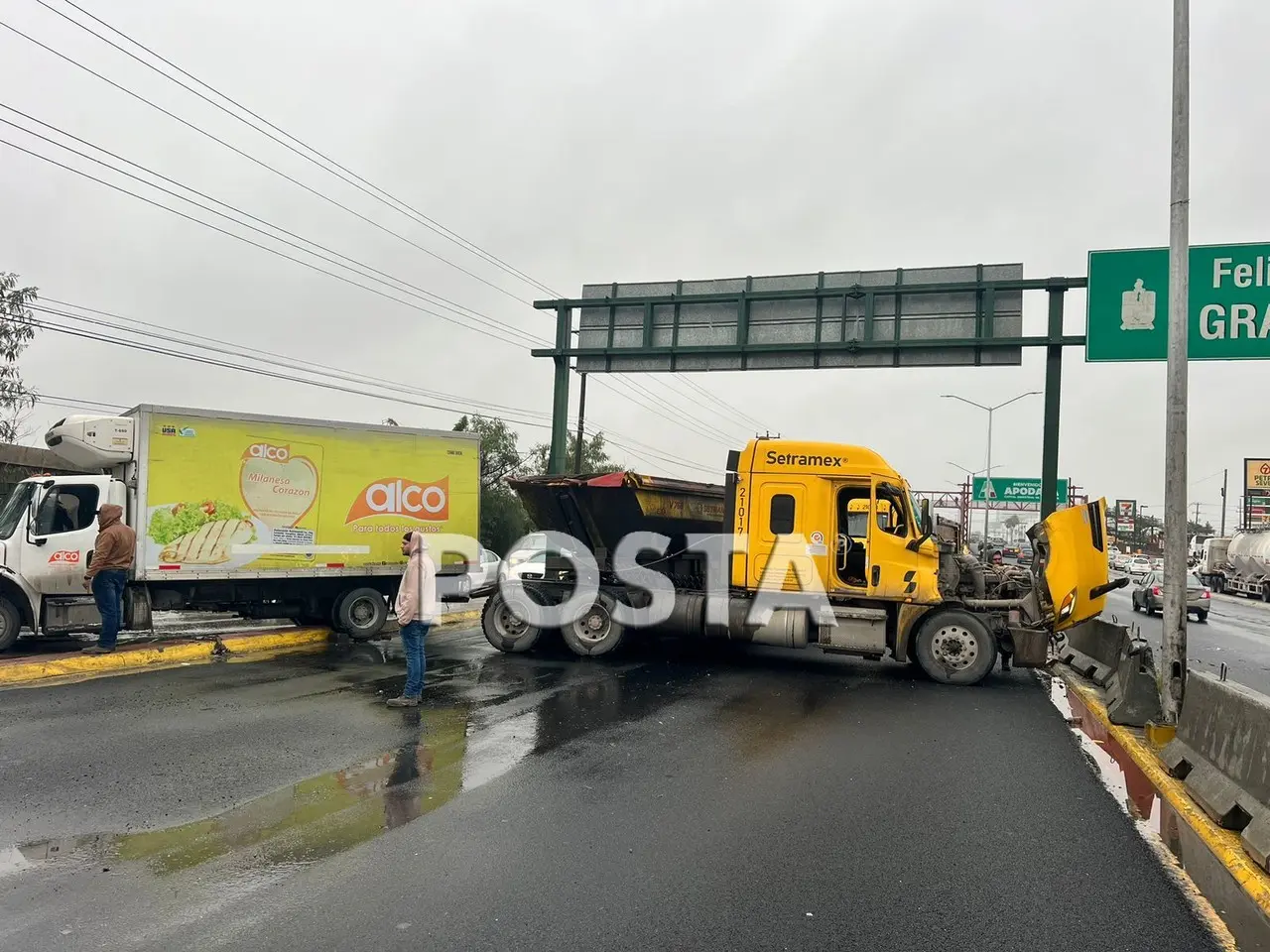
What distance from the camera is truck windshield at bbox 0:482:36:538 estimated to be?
436 inches

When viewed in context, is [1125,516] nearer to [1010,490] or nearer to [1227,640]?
[1010,490]

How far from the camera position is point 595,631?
12.6 metres

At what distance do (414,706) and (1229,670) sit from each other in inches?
503

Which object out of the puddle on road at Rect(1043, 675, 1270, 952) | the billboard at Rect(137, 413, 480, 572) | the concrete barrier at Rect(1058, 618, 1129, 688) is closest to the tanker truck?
the concrete barrier at Rect(1058, 618, 1129, 688)

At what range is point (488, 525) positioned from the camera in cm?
3472

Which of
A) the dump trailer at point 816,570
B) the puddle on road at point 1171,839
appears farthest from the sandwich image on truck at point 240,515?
the puddle on road at point 1171,839

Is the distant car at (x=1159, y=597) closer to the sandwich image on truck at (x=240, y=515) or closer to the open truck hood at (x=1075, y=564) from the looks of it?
the open truck hood at (x=1075, y=564)

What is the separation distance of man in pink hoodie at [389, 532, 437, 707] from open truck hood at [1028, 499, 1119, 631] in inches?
306

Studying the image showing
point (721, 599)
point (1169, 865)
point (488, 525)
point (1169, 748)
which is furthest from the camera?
point (488, 525)

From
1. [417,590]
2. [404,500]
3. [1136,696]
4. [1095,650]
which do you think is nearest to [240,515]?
[404,500]

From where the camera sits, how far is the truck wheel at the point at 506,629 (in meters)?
12.8

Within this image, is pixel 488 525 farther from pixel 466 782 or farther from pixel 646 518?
pixel 466 782

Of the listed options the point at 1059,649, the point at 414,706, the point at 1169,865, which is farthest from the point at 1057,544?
the point at 414,706
